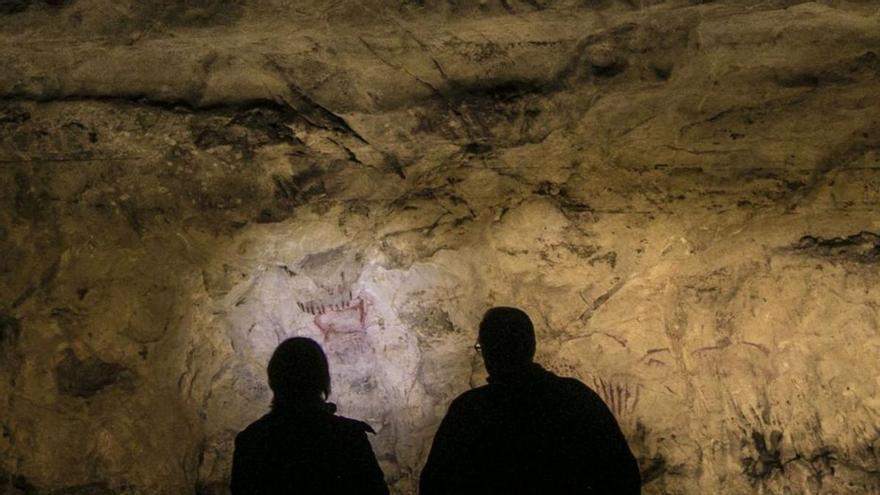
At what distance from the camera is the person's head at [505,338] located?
2.35m

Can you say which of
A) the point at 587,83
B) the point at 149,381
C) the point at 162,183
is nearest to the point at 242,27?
the point at 162,183

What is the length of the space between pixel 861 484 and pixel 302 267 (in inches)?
80.8

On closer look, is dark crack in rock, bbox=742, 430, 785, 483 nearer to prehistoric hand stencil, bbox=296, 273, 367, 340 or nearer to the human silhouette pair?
the human silhouette pair

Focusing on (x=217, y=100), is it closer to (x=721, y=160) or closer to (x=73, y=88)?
(x=73, y=88)

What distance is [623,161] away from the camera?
2.32 m

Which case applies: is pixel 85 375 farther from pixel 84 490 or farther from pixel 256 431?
pixel 256 431

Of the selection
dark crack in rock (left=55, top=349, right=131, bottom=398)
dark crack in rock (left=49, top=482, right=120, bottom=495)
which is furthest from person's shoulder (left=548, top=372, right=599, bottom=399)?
dark crack in rock (left=49, top=482, right=120, bottom=495)

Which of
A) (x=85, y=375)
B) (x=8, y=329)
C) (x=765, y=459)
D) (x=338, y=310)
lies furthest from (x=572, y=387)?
(x=8, y=329)

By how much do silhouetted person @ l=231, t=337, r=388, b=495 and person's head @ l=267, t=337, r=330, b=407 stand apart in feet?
0.20

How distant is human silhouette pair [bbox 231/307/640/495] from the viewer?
2.05 meters

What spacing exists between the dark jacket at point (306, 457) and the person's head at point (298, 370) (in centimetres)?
16

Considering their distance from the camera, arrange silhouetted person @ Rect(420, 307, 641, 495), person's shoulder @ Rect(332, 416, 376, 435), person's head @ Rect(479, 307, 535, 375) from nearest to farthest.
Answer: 1. silhouetted person @ Rect(420, 307, 641, 495)
2. person's shoulder @ Rect(332, 416, 376, 435)
3. person's head @ Rect(479, 307, 535, 375)

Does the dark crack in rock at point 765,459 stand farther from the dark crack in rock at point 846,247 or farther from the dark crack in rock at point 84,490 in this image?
the dark crack in rock at point 84,490

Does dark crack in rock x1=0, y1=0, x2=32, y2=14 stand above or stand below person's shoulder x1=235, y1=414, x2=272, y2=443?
above
